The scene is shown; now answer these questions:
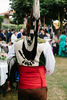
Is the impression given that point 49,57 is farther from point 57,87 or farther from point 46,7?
point 46,7

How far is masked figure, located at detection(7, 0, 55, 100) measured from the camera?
3.26 metres

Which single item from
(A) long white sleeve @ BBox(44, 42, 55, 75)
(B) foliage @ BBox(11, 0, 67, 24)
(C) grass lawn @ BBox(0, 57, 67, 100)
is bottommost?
(C) grass lawn @ BBox(0, 57, 67, 100)

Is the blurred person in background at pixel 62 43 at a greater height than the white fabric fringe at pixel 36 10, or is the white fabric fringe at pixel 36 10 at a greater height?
the white fabric fringe at pixel 36 10

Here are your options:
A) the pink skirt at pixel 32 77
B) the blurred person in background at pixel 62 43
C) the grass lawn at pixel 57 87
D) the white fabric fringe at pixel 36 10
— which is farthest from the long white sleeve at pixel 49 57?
the blurred person in background at pixel 62 43

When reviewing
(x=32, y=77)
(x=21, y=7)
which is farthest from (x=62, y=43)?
(x=32, y=77)

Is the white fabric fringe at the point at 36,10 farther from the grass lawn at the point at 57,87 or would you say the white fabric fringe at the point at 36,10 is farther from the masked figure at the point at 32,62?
the grass lawn at the point at 57,87

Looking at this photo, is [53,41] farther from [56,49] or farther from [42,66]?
[42,66]

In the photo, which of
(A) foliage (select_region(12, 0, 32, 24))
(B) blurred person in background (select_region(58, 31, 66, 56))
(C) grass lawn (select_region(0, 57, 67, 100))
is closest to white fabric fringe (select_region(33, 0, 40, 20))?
(C) grass lawn (select_region(0, 57, 67, 100))

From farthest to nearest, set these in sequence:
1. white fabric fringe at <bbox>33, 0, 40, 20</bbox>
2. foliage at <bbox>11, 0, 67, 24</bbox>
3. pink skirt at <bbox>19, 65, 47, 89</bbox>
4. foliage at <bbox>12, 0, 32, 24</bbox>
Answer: foliage at <bbox>12, 0, 32, 24</bbox> → foliage at <bbox>11, 0, 67, 24</bbox> → pink skirt at <bbox>19, 65, 47, 89</bbox> → white fabric fringe at <bbox>33, 0, 40, 20</bbox>

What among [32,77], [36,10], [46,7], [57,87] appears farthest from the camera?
[46,7]

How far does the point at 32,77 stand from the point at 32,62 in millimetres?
216

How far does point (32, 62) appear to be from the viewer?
330 centimetres

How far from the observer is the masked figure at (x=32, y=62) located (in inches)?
128

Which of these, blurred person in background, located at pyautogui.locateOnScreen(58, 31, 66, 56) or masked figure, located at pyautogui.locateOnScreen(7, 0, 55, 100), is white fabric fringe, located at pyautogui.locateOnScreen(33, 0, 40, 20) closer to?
masked figure, located at pyautogui.locateOnScreen(7, 0, 55, 100)
